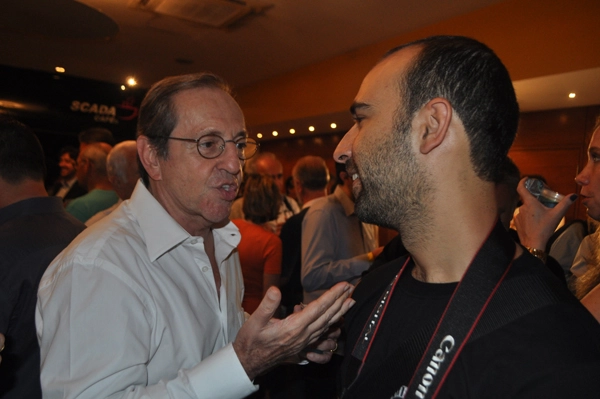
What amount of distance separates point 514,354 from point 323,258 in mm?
2180

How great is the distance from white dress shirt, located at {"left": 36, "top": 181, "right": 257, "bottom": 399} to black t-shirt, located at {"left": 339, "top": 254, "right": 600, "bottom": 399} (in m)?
0.40

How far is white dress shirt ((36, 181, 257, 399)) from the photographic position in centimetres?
109

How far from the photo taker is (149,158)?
1.54 metres

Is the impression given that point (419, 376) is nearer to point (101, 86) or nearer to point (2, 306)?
point (2, 306)

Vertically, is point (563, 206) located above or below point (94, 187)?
below

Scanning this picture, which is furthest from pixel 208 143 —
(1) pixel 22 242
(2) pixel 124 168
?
(2) pixel 124 168

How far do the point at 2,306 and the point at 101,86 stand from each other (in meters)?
7.86

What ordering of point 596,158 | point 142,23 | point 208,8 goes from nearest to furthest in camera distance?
point 596,158 → point 208,8 → point 142,23

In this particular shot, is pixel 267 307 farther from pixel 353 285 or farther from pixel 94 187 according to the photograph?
pixel 94 187

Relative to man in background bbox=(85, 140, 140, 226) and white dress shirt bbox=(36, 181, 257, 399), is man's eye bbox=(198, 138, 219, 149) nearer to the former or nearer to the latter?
white dress shirt bbox=(36, 181, 257, 399)

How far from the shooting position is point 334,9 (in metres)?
4.95

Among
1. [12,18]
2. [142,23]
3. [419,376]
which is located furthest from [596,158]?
[142,23]

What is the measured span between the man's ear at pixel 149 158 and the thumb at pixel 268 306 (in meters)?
0.71

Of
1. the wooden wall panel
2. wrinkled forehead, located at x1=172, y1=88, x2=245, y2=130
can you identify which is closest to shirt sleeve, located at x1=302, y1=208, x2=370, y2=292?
wrinkled forehead, located at x1=172, y1=88, x2=245, y2=130
